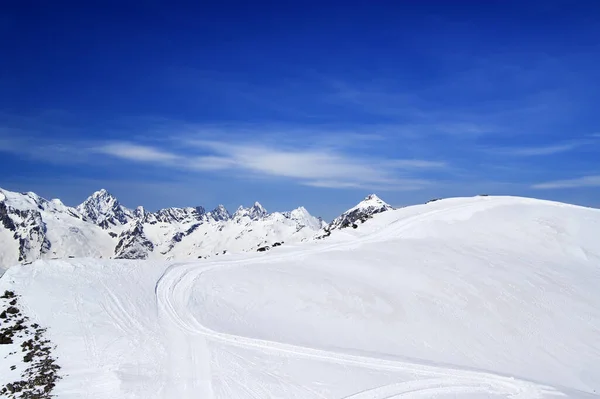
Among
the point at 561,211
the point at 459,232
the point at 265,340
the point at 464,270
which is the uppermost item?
the point at 561,211

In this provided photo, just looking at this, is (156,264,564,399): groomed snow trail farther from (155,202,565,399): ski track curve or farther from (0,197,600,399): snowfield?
(0,197,600,399): snowfield

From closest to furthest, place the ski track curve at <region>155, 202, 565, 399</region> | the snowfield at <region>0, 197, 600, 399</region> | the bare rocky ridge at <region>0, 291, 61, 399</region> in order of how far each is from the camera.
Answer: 1. the bare rocky ridge at <region>0, 291, 61, 399</region>
2. the ski track curve at <region>155, 202, 565, 399</region>
3. the snowfield at <region>0, 197, 600, 399</region>

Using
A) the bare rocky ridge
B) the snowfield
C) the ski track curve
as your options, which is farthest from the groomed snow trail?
the bare rocky ridge

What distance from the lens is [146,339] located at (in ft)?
80.3

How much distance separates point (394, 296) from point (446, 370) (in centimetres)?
1004

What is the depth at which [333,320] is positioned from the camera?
1174 inches

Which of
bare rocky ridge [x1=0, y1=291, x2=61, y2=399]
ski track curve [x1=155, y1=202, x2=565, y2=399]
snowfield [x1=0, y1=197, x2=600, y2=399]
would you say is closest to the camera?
bare rocky ridge [x1=0, y1=291, x2=61, y2=399]

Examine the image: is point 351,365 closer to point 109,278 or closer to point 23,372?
point 23,372

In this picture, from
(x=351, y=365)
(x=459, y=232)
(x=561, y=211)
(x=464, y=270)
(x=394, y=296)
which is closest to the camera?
(x=351, y=365)

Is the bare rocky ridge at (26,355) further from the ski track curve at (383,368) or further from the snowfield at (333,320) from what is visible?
the ski track curve at (383,368)

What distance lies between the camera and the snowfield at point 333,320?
20938 mm

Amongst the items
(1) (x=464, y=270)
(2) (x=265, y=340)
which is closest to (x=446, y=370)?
(2) (x=265, y=340)

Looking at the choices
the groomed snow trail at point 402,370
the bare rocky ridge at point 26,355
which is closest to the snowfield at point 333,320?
the groomed snow trail at point 402,370

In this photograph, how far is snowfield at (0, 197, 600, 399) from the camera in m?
20.9
